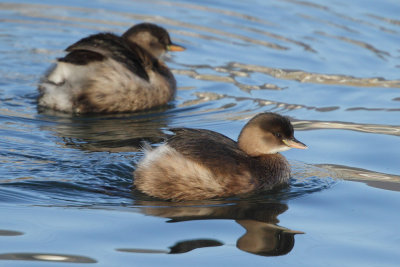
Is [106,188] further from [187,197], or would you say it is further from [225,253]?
[225,253]

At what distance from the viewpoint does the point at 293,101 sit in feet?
32.3

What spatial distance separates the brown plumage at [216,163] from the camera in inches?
259

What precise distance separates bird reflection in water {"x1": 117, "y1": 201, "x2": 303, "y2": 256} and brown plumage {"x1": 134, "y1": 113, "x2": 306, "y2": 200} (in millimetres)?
154

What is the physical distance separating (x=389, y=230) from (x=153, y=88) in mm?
4165

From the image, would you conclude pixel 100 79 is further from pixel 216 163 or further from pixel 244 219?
pixel 244 219

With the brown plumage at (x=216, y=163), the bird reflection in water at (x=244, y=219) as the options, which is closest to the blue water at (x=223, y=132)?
the bird reflection in water at (x=244, y=219)

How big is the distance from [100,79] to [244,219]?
3.57m

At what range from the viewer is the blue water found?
5668mm

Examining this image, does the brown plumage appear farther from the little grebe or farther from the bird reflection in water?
the little grebe

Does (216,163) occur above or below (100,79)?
below

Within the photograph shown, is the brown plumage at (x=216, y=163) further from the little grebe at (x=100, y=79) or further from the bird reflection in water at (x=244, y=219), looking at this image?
the little grebe at (x=100, y=79)

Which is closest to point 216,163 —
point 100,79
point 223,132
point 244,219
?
point 244,219

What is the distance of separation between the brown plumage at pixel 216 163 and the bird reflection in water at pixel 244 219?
154 millimetres

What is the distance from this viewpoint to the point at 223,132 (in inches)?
341
